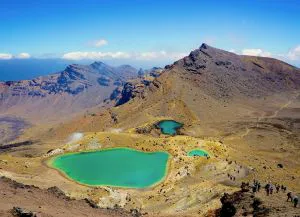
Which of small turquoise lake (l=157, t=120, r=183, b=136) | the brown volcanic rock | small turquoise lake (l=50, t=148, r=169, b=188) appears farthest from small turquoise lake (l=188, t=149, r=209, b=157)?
the brown volcanic rock

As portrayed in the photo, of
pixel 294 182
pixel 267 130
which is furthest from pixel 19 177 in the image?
pixel 267 130

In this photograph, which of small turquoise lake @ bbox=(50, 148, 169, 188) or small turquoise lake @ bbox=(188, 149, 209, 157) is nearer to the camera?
small turquoise lake @ bbox=(50, 148, 169, 188)

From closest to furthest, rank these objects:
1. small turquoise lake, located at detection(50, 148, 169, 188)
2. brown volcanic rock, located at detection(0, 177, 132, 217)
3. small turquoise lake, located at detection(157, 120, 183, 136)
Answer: brown volcanic rock, located at detection(0, 177, 132, 217) < small turquoise lake, located at detection(50, 148, 169, 188) < small turquoise lake, located at detection(157, 120, 183, 136)

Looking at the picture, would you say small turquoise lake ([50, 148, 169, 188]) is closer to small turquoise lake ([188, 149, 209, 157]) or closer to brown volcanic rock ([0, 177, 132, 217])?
small turquoise lake ([188, 149, 209, 157])

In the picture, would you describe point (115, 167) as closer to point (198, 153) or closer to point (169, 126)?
point (198, 153)

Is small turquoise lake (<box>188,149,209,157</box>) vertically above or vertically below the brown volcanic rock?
below

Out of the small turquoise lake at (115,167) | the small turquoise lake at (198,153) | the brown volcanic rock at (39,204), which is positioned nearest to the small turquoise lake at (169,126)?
the small turquoise lake at (198,153)

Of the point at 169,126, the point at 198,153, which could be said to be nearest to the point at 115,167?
the point at 198,153
